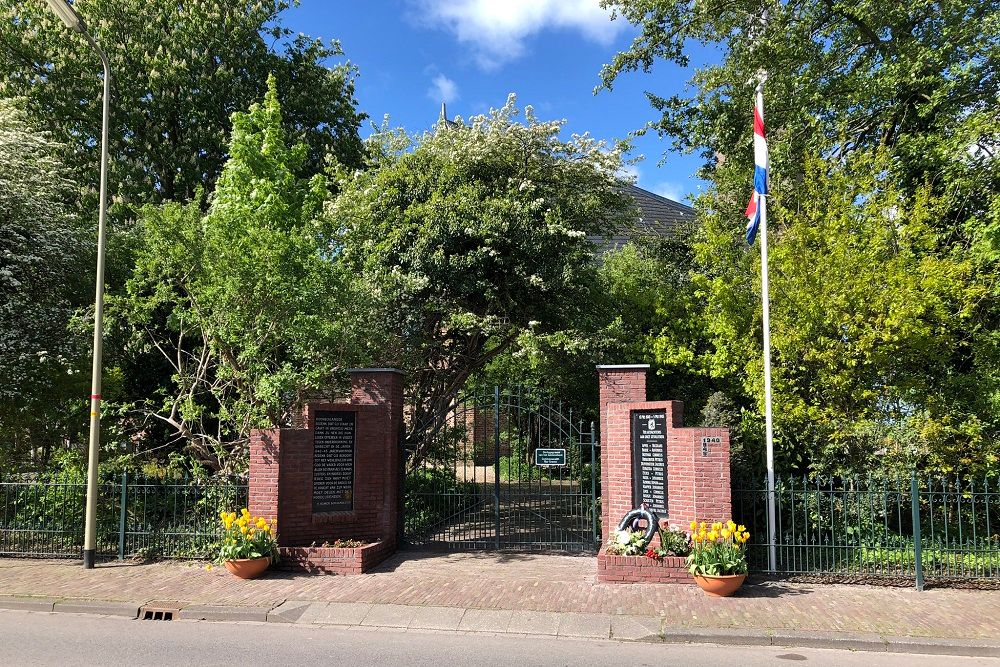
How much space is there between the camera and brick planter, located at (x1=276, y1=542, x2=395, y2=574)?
9680 millimetres

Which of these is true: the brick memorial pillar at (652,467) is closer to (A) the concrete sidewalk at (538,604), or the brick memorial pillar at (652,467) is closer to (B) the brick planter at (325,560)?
(A) the concrete sidewalk at (538,604)

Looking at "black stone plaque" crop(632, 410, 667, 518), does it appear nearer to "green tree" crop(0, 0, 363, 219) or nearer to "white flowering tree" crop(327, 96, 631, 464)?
"white flowering tree" crop(327, 96, 631, 464)

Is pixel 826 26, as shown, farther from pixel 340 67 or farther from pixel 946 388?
pixel 340 67

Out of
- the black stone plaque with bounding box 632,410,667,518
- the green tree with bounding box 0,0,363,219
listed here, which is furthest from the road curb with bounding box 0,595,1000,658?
the green tree with bounding box 0,0,363,219

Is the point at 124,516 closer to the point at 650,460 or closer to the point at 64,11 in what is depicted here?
the point at 64,11

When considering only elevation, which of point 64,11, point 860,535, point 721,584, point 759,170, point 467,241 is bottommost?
point 721,584

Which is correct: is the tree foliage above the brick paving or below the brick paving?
above

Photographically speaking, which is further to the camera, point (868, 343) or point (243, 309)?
point (868, 343)

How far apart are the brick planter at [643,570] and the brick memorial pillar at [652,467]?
1cm

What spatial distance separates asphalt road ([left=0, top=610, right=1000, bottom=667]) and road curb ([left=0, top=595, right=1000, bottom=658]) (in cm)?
12

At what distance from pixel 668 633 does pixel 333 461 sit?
558 cm

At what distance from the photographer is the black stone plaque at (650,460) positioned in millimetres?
9844

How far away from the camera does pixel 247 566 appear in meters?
9.34

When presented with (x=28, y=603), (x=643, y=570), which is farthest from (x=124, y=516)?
(x=643, y=570)
